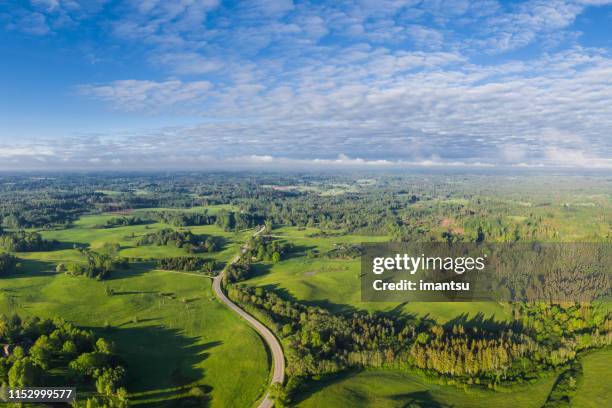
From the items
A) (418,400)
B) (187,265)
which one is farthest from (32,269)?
(418,400)

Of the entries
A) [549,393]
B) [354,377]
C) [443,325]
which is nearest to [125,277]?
[354,377]

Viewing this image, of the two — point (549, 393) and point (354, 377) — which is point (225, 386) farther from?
point (549, 393)

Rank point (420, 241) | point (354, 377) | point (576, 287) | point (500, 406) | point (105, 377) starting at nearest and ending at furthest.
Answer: point (105, 377), point (500, 406), point (354, 377), point (576, 287), point (420, 241)

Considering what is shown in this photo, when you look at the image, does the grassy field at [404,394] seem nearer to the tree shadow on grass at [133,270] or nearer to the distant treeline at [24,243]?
the tree shadow on grass at [133,270]

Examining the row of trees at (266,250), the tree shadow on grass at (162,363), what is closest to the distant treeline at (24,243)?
the row of trees at (266,250)

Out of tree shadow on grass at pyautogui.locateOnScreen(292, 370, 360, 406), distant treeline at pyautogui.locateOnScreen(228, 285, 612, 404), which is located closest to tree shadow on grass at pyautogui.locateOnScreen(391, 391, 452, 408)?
distant treeline at pyautogui.locateOnScreen(228, 285, 612, 404)
